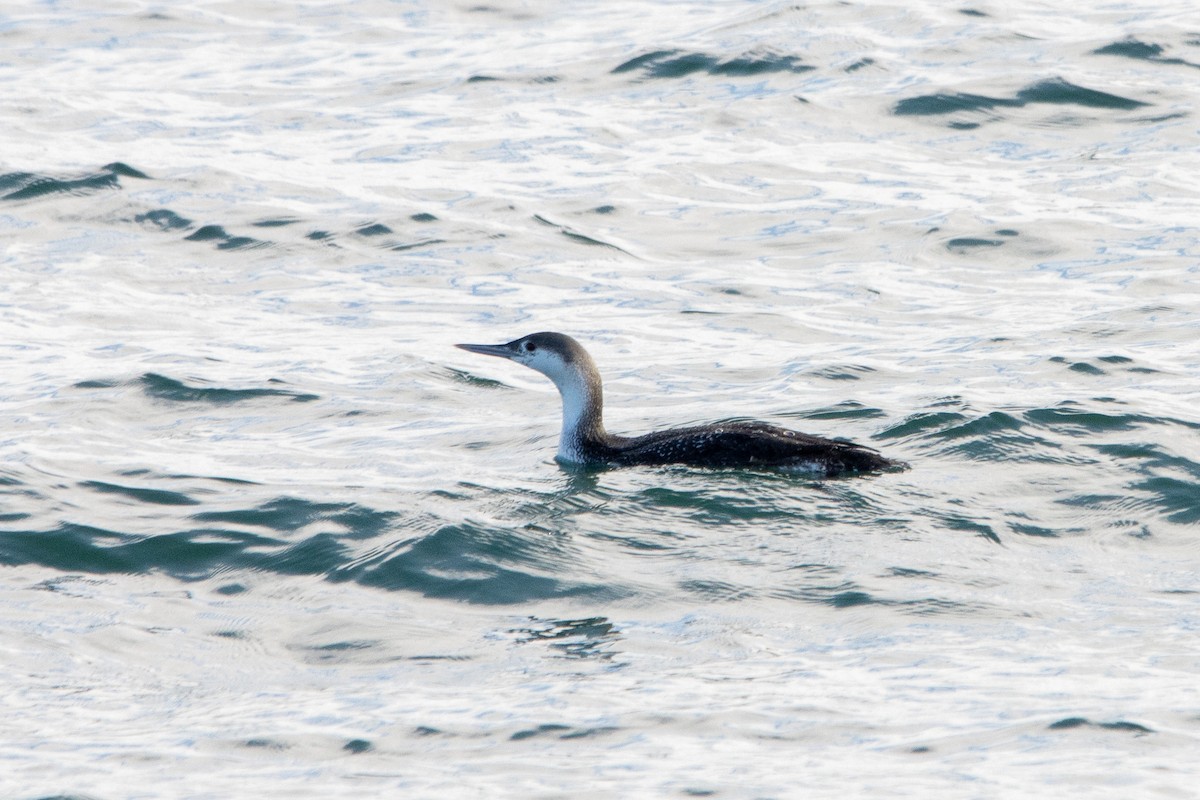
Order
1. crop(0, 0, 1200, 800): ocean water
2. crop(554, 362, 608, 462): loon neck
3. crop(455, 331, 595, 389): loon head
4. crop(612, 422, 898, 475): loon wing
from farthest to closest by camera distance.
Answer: crop(455, 331, 595, 389): loon head, crop(554, 362, 608, 462): loon neck, crop(612, 422, 898, 475): loon wing, crop(0, 0, 1200, 800): ocean water

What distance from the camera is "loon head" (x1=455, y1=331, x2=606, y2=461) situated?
9680 mm

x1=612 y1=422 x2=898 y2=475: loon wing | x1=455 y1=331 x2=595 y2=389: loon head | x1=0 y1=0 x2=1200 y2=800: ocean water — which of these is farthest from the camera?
x1=455 y1=331 x2=595 y2=389: loon head

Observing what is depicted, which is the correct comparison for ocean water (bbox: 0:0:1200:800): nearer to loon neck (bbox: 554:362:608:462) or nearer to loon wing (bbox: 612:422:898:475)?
loon wing (bbox: 612:422:898:475)

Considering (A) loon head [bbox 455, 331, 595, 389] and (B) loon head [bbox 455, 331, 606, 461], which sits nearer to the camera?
(B) loon head [bbox 455, 331, 606, 461]

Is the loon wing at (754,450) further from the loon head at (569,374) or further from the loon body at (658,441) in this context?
the loon head at (569,374)

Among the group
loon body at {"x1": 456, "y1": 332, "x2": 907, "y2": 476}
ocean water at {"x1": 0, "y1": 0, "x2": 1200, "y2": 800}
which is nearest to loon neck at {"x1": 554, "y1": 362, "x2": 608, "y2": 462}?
loon body at {"x1": 456, "y1": 332, "x2": 907, "y2": 476}

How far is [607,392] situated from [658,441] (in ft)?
5.76

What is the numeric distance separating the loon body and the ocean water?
14cm

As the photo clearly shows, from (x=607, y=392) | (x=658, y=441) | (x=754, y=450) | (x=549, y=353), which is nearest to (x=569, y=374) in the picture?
(x=549, y=353)

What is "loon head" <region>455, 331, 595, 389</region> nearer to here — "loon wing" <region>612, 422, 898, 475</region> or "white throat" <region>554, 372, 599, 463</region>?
"white throat" <region>554, 372, 599, 463</region>

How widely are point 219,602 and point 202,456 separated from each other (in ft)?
7.29

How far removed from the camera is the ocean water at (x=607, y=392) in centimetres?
621

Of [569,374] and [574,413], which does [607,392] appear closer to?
[569,374]

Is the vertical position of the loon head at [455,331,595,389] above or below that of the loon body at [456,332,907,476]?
above
